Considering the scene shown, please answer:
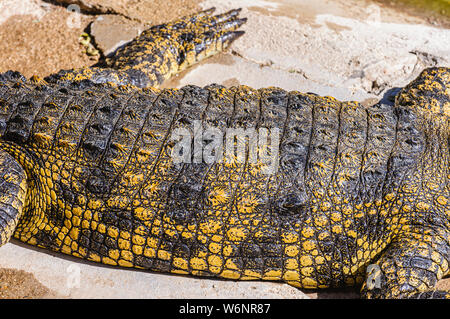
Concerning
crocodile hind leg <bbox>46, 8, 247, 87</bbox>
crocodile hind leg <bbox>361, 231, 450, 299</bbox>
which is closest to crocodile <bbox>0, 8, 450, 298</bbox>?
crocodile hind leg <bbox>361, 231, 450, 299</bbox>

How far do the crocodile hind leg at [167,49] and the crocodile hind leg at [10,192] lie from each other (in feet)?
4.40

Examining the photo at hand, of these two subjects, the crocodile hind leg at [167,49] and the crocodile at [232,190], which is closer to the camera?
the crocodile at [232,190]

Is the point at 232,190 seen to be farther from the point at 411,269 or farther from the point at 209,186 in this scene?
the point at 411,269

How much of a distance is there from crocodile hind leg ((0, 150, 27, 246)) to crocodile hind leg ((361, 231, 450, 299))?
8.24 feet

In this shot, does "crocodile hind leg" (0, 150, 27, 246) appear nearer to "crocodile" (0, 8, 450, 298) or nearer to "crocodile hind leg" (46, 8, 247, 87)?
"crocodile" (0, 8, 450, 298)

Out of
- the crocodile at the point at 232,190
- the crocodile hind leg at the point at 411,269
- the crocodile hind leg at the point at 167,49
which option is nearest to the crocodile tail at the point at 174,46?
the crocodile hind leg at the point at 167,49

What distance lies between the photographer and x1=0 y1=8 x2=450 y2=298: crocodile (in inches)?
133

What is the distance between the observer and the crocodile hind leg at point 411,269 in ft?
10.8

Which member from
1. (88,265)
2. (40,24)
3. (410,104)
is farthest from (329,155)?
(40,24)

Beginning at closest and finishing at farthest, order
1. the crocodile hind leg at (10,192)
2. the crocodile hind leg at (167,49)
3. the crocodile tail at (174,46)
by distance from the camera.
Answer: the crocodile hind leg at (10,192), the crocodile hind leg at (167,49), the crocodile tail at (174,46)

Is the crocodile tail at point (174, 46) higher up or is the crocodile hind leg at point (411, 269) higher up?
the crocodile tail at point (174, 46)

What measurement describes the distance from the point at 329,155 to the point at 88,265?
6.35ft

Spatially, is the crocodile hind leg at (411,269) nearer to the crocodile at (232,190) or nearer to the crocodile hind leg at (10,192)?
the crocodile at (232,190)

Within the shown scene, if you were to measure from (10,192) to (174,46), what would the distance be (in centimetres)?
263
